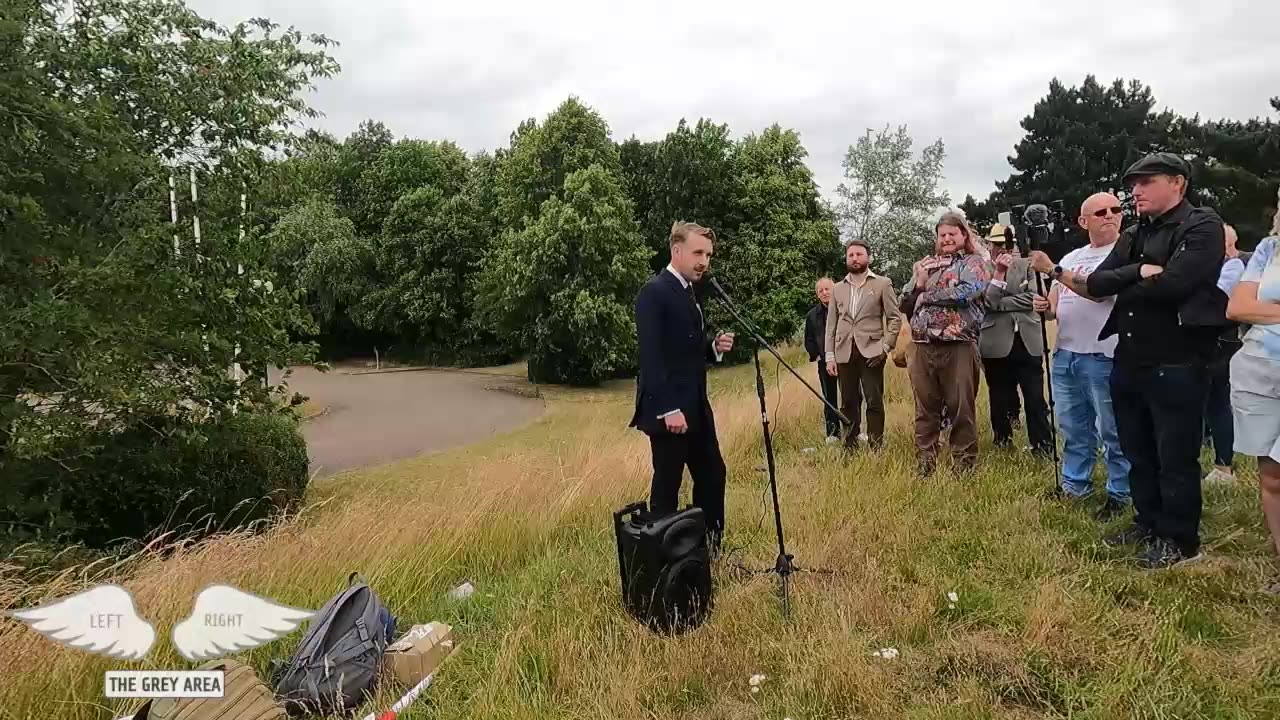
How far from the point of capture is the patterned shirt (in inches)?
197

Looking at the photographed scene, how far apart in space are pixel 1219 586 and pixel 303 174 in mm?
10879

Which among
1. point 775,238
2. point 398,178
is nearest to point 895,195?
point 775,238

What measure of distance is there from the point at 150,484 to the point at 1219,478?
10.9 meters

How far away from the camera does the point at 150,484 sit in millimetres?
9648

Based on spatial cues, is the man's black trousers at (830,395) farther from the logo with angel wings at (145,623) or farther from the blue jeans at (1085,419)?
the logo with angel wings at (145,623)

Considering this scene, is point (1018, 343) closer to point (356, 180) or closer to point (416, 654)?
point (416, 654)

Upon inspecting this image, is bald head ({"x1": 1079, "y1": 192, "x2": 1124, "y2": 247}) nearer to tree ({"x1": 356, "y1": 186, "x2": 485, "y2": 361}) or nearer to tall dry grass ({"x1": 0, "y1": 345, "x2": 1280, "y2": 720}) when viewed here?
tall dry grass ({"x1": 0, "y1": 345, "x2": 1280, "y2": 720})

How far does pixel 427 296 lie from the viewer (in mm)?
36656

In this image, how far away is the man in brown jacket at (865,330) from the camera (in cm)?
624

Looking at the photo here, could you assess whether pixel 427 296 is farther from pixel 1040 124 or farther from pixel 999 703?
pixel 999 703

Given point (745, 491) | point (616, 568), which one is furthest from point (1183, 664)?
point (745, 491)

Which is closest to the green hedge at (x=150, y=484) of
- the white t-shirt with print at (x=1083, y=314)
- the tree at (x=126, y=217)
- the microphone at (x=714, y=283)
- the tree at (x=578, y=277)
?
the tree at (x=126, y=217)

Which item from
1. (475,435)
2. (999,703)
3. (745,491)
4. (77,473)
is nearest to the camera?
(999,703)

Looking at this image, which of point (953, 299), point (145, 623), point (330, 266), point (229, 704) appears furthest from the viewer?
point (330, 266)
